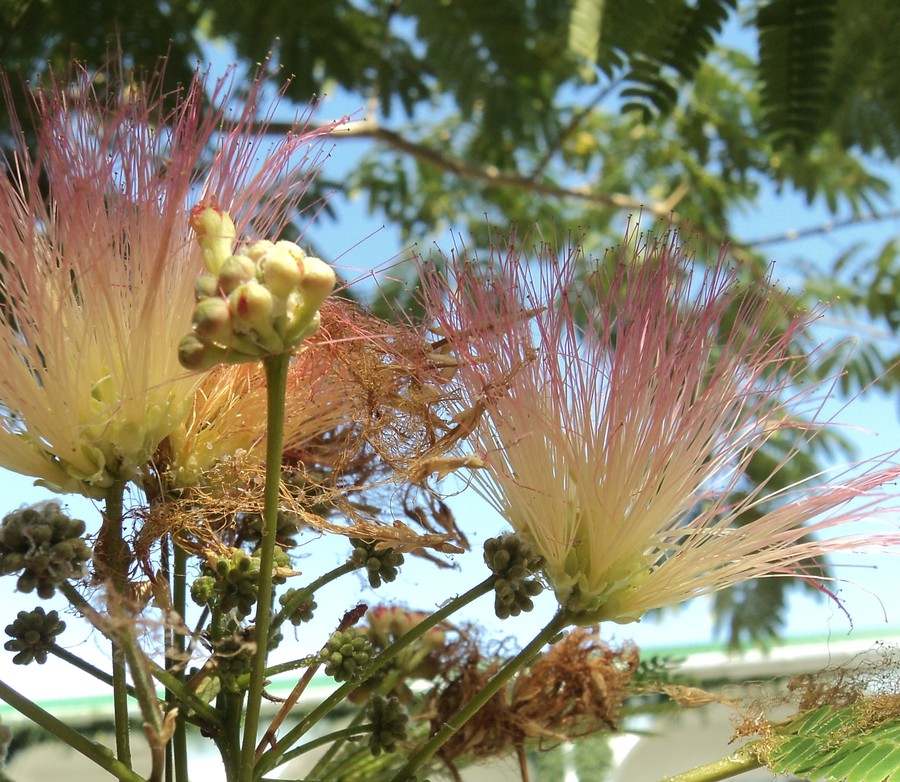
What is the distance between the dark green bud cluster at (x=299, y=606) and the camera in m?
0.95

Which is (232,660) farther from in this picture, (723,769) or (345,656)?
(723,769)

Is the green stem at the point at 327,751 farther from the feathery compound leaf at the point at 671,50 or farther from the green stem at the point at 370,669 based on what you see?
the feathery compound leaf at the point at 671,50

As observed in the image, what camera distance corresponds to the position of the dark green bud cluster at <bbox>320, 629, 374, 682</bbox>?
902 mm

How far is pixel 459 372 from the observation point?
987mm

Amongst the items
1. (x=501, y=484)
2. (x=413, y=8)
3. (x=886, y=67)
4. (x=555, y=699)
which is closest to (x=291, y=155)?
(x=501, y=484)

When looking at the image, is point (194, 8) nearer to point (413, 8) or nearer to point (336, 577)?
point (413, 8)

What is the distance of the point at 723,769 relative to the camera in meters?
0.92

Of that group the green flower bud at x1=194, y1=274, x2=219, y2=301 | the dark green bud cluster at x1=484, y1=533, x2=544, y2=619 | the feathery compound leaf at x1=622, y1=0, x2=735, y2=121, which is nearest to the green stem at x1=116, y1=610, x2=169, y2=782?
the green flower bud at x1=194, y1=274, x2=219, y2=301

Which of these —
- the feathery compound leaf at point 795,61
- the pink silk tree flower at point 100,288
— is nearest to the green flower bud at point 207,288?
the pink silk tree flower at point 100,288

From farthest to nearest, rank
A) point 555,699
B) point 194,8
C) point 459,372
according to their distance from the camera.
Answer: point 194,8
point 555,699
point 459,372

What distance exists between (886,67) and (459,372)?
1.75 m

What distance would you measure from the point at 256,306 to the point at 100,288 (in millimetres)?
246

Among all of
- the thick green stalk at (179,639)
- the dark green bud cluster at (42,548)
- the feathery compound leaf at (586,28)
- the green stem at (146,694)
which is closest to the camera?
the green stem at (146,694)

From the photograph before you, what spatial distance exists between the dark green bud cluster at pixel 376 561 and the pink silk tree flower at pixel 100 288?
0.74ft
